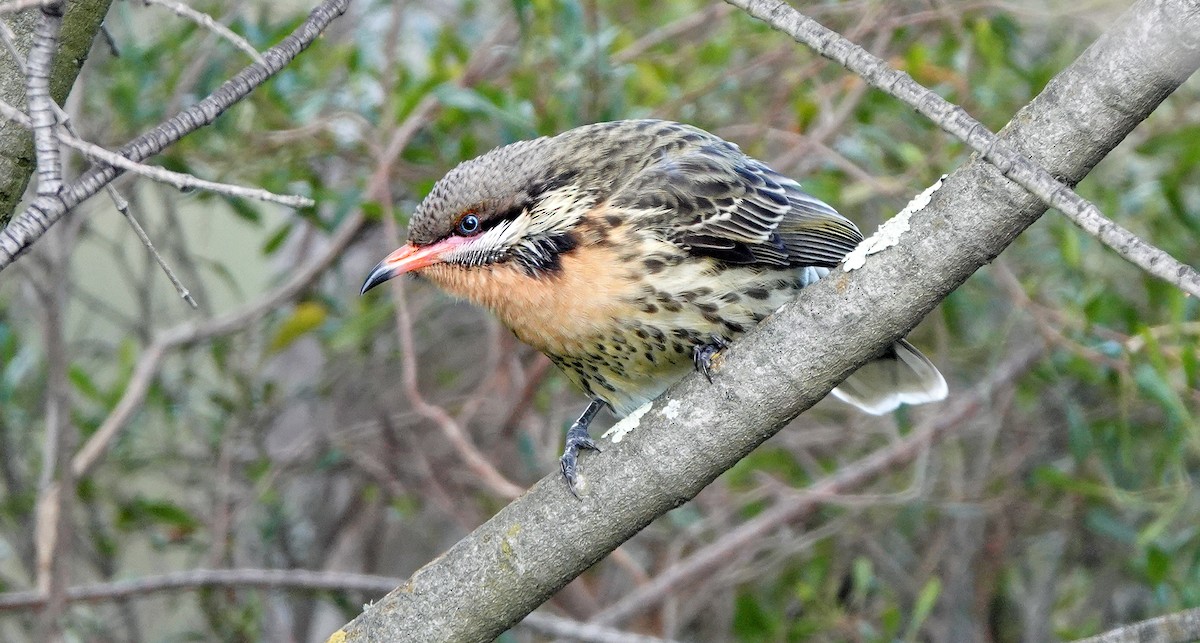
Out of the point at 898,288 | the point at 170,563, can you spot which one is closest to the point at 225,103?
the point at 898,288

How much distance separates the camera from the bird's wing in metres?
3.17

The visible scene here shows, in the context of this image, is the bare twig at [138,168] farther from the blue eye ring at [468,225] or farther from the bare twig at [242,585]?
the bare twig at [242,585]

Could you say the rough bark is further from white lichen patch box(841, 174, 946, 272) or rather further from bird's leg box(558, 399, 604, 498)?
white lichen patch box(841, 174, 946, 272)

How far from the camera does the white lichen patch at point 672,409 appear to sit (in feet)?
7.89

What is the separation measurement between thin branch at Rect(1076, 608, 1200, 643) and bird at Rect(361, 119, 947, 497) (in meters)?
1.08

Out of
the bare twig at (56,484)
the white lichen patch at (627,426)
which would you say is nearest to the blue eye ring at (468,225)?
the white lichen patch at (627,426)

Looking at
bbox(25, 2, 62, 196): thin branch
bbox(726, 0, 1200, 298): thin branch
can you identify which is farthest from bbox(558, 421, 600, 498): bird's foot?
bbox(25, 2, 62, 196): thin branch

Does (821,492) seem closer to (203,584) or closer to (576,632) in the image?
(576,632)

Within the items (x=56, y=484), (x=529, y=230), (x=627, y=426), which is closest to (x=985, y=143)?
(x=627, y=426)

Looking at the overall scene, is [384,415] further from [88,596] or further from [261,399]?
[88,596]

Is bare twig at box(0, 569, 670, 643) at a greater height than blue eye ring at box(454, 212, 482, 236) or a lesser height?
lesser

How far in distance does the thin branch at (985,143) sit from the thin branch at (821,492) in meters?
2.73

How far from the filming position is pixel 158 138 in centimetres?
201

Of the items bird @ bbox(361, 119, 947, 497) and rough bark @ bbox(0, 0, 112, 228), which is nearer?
rough bark @ bbox(0, 0, 112, 228)
